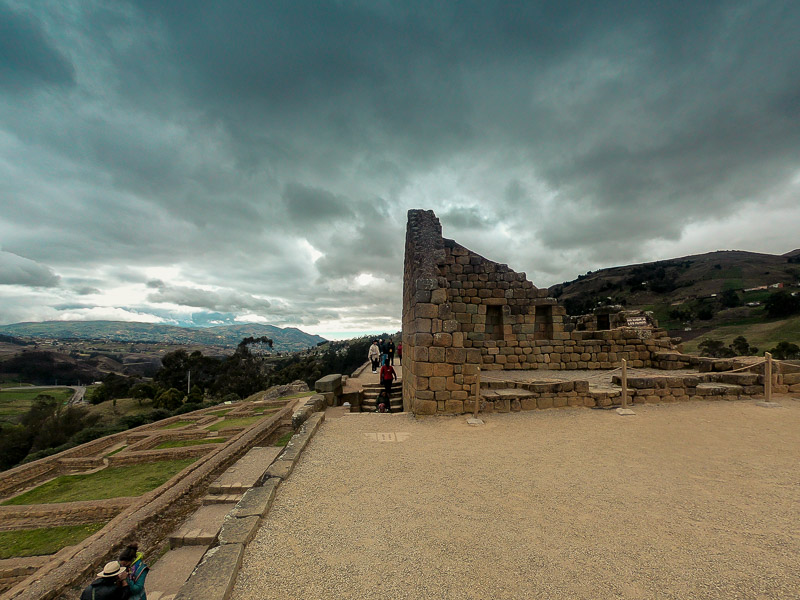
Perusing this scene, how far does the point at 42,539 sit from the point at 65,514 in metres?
0.66

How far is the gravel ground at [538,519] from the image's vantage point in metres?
2.43

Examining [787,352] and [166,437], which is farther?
[787,352]

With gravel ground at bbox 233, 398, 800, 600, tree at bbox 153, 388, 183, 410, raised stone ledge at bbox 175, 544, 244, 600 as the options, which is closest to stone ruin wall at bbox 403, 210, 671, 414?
gravel ground at bbox 233, 398, 800, 600

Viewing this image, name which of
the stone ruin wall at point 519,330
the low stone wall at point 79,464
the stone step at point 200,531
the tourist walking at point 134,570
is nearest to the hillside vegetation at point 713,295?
the stone ruin wall at point 519,330

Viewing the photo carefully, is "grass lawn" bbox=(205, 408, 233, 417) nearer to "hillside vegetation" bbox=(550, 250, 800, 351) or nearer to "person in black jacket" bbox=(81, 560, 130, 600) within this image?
"person in black jacket" bbox=(81, 560, 130, 600)

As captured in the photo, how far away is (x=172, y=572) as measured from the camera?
423 centimetres

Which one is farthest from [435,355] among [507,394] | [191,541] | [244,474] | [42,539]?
[42,539]

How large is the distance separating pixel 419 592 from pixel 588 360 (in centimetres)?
1201

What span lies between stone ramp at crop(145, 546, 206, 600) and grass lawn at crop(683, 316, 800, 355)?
38.1 meters

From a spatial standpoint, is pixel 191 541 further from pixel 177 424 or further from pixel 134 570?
pixel 177 424

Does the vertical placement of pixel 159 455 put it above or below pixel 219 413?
below

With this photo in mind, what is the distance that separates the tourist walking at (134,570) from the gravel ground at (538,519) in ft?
4.66

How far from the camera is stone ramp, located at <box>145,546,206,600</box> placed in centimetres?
410

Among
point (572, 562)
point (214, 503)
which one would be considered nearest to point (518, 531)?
point (572, 562)
